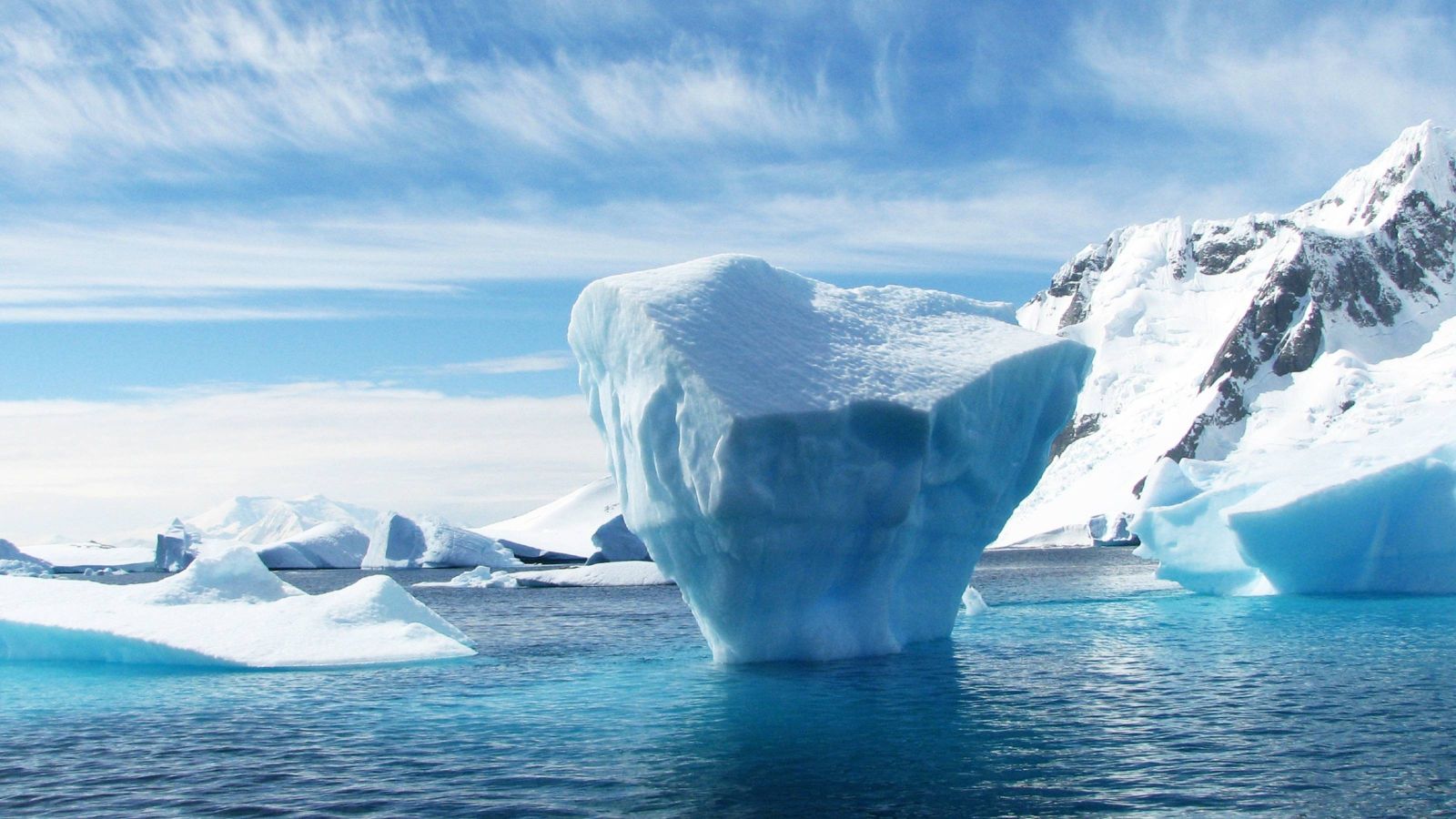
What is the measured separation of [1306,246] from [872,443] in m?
166

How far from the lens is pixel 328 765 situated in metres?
11.9

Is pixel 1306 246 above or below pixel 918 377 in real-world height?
above

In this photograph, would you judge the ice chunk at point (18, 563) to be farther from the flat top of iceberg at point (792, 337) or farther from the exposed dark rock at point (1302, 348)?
the exposed dark rock at point (1302, 348)

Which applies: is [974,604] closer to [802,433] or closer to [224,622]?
[802,433]

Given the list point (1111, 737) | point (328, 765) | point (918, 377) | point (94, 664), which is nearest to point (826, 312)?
point (918, 377)

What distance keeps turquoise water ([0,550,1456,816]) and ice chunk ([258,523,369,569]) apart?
5174 cm

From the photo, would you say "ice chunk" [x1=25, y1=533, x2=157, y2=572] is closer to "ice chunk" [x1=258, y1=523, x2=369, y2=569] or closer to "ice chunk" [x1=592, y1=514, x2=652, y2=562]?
"ice chunk" [x1=258, y1=523, x2=369, y2=569]

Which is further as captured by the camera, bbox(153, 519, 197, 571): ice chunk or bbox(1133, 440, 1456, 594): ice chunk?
bbox(153, 519, 197, 571): ice chunk

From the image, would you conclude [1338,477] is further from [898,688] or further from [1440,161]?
[1440,161]

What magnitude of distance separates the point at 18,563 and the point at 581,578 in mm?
35819

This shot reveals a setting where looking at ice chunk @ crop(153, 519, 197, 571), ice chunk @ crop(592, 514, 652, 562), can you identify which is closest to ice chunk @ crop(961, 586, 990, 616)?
ice chunk @ crop(592, 514, 652, 562)

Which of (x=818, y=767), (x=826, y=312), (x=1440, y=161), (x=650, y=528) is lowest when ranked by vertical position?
(x=818, y=767)

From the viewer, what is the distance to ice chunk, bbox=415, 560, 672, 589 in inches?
1999

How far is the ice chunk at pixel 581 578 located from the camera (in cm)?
5078
